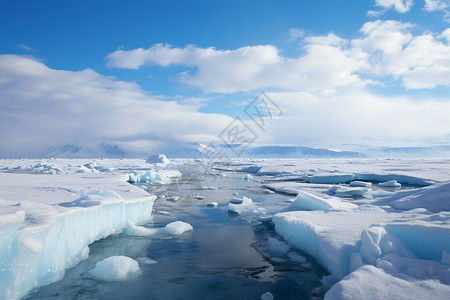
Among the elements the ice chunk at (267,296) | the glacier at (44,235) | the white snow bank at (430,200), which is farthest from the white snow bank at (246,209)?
the ice chunk at (267,296)

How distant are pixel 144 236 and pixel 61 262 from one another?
2.12m

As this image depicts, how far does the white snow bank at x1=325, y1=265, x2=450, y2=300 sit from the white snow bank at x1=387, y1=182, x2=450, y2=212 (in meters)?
3.61

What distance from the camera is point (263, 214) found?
7.68 meters

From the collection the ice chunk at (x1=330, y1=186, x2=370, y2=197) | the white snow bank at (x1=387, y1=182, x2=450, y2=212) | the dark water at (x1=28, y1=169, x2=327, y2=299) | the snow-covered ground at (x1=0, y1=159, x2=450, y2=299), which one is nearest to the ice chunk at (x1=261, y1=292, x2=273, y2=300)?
the dark water at (x1=28, y1=169, x2=327, y2=299)

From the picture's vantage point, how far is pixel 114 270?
3672 millimetres

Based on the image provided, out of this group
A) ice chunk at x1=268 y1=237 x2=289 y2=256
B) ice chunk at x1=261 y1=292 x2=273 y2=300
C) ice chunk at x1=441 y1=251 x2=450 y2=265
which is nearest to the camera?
ice chunk at x1=441 y1=251 x2=450 y2=265

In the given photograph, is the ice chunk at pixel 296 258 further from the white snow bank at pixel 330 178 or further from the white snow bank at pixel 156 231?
the white snow bank at pixel 330 178

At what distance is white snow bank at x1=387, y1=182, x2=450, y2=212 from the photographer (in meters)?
5.21

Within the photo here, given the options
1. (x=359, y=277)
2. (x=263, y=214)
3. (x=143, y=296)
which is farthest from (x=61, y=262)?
(x=263, y=214)

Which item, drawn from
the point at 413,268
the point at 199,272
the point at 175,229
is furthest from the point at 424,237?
the point at 175,229

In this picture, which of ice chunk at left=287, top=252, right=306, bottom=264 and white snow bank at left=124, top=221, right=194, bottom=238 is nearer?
ice chunk at left=287, top=252, right=306, bottom=264

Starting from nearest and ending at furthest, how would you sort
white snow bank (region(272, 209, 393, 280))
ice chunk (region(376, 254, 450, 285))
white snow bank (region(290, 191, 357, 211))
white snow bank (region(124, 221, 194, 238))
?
ice chunk (region(376, 254, 450, 285)) < white snow bank (region(272, 209, 393, 280)) < white snow bank (region(124, 221, 194, 238)) < white snow bank (region(290, 191, 357, 211))

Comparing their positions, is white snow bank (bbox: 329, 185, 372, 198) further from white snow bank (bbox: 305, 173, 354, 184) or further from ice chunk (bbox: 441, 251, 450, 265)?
ice chunk (bbox: 441, 251, 450, 265)

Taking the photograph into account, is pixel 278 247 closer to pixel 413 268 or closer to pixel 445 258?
pixel 413 268
